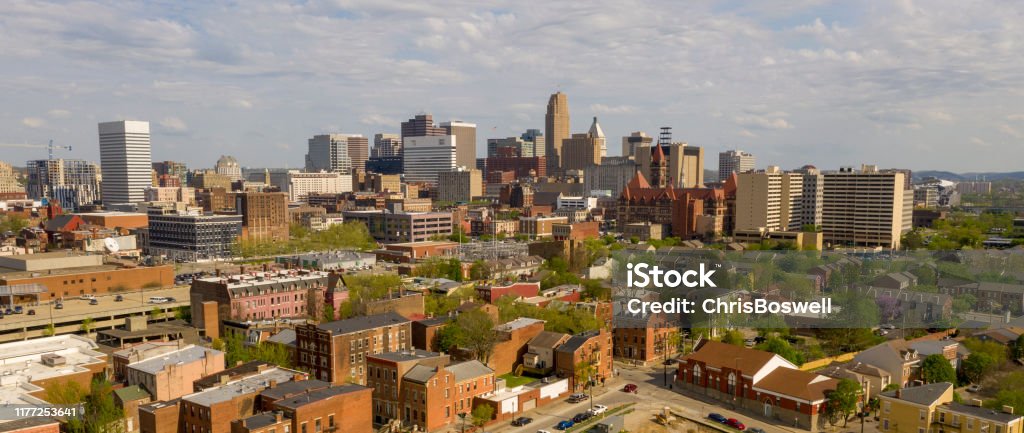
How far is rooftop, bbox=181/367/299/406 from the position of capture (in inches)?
1239

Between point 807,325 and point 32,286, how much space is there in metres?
60.3

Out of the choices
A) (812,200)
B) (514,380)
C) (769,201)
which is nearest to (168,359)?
(514,380)

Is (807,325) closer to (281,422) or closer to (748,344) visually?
(748,344)

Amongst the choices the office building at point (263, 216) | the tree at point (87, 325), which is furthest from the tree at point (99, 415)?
the office building at point (263, 216)

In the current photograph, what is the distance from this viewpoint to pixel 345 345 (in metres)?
39.7

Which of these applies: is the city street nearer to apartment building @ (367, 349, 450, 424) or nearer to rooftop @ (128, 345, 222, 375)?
apartment building @ (367, 349, 450, 424)

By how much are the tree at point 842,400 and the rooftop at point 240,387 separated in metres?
26.5

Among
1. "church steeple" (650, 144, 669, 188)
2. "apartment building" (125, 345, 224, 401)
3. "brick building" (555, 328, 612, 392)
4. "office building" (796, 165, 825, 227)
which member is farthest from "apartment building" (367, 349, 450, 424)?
"church steeple" (650, 144, 669, 188)

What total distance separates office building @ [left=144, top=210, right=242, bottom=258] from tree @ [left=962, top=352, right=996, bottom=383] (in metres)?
82.1

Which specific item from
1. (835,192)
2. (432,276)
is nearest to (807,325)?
(432,276)

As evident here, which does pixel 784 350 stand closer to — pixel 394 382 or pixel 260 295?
pixel 394 382

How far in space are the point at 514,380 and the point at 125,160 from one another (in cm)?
15883

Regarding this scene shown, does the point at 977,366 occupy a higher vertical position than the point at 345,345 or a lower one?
lower

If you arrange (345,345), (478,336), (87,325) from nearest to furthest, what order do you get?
(345,345) < (478,336) < (87,325)
